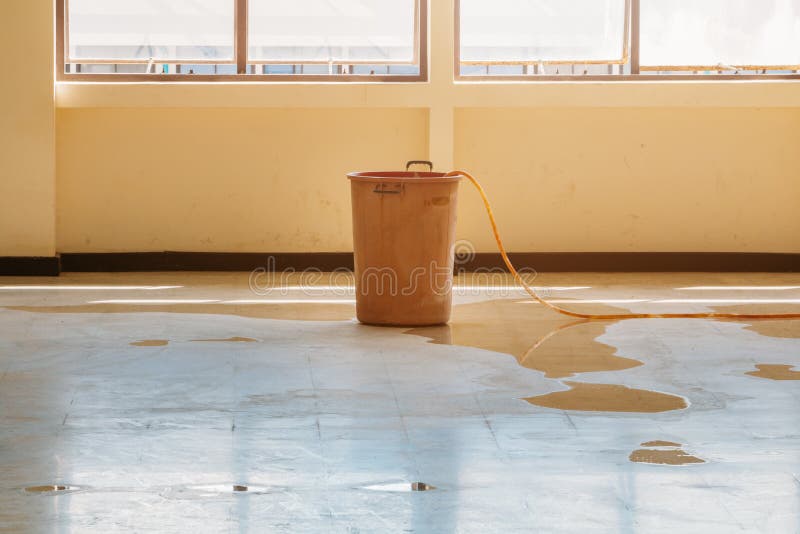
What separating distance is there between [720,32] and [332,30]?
262 centimetres

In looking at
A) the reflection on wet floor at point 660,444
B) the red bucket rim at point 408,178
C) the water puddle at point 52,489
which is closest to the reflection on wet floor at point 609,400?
the reflection on wet floor at point 660,444

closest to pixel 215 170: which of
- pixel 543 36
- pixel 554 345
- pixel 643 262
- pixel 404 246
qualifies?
pixel 543 36

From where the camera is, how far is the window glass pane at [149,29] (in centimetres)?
802

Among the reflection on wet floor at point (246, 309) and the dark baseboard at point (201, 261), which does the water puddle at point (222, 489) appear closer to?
the reflection on wet floor at point (246, 309)

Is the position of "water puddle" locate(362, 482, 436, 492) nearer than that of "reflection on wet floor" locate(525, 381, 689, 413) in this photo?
Yes

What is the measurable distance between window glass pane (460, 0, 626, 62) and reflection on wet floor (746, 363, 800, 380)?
3631 millimetres

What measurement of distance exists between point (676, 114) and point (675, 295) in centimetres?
162

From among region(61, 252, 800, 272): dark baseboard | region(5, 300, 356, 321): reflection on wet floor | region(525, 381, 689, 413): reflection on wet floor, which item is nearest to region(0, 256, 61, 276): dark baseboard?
region(61, 252, 800, 272): dark baseboard

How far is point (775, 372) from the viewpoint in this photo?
4934 millimetres

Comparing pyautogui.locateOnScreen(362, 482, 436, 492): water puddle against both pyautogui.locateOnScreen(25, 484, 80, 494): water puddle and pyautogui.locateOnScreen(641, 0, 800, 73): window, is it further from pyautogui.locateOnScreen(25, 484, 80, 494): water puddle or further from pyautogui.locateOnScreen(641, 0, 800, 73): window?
pyautogui.locateOnScreen(641, 0, 800, 73): window

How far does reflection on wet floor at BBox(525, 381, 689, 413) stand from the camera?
4301 millimetres

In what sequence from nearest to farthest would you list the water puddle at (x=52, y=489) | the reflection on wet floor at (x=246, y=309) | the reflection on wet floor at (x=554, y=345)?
the water puddle at (x=52, y=489), the reflection on wet floor at (x=554, y=345), the reflection on wet floor at (x=246, y=309)

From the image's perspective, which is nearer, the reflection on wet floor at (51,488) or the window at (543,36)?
the reflection on wet floor at (51,488)

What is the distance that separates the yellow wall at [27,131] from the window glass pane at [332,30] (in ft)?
4.44
